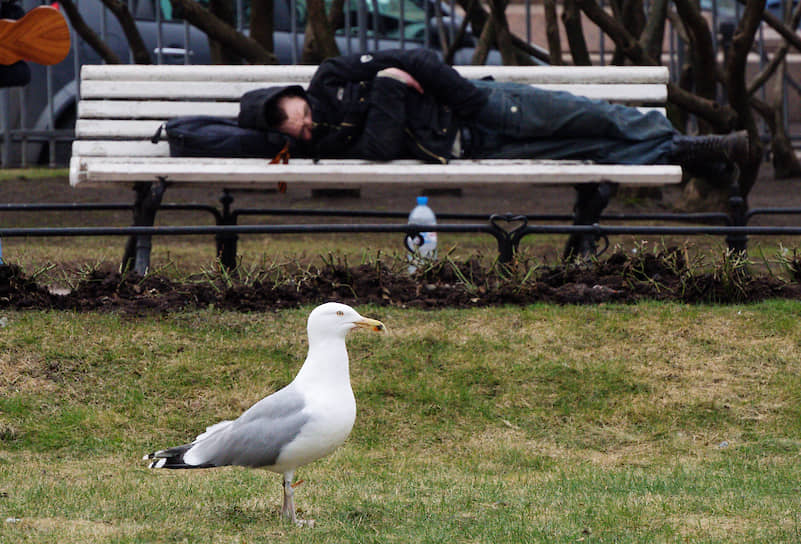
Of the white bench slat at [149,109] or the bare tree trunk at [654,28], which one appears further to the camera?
the bare tree trunk at [654,28]

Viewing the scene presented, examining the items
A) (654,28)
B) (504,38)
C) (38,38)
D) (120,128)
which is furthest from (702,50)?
(38,38)

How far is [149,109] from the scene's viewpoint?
28.7 ft

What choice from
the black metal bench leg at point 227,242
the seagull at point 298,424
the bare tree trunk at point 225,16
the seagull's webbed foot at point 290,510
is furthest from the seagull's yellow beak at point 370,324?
the bare tree trunk at point 225,16

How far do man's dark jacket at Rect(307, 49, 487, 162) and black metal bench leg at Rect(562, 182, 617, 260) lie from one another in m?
0.95

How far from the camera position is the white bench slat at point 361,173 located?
7.65 metres

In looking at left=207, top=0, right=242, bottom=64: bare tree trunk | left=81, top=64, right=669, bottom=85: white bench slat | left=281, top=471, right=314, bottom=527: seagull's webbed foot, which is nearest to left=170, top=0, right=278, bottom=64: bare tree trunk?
left=207, top=0, right=242, bottom=64: bare tree trunk

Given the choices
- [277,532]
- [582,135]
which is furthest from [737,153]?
[277,532]

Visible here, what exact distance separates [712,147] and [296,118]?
285cm

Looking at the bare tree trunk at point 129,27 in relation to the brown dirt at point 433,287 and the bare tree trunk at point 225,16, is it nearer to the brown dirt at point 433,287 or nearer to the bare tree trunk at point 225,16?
the bare tree trunk at point 225,16

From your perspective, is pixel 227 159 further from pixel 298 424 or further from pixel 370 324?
pixel 298 424

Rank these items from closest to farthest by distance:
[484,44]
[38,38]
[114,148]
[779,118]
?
[38,38], [114,148], [484,44], [779,118]

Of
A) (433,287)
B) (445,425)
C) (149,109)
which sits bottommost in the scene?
(445,425)

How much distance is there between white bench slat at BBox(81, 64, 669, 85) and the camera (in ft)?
29.0

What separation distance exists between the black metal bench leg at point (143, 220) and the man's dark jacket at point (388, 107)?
117 cm
